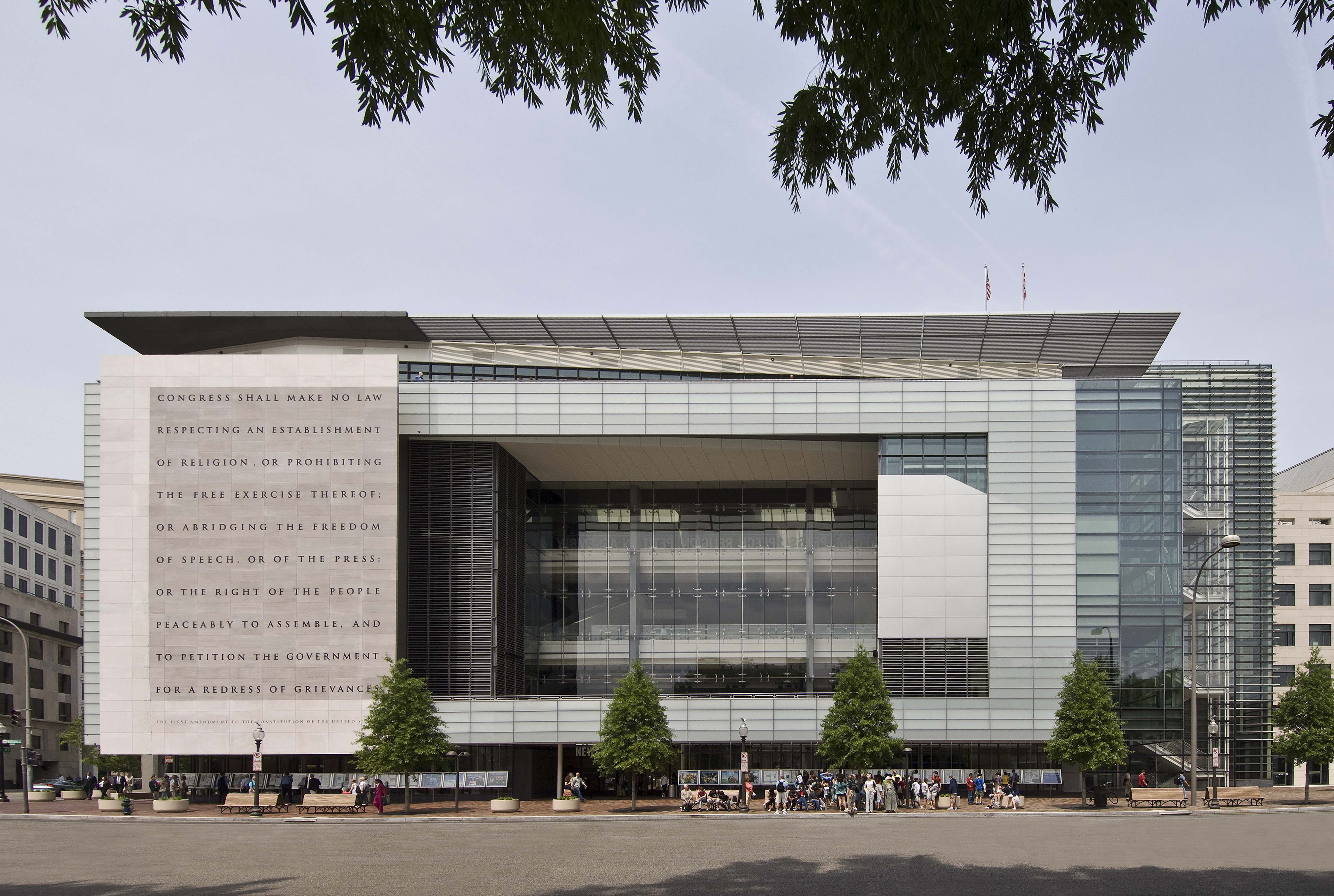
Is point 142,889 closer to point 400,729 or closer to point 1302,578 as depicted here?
point 400,729

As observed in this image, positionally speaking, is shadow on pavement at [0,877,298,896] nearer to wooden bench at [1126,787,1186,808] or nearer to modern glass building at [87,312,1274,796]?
modern glass building at [87,312,1274,796]

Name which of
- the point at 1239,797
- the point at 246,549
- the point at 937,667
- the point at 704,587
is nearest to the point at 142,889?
the point at 246,549

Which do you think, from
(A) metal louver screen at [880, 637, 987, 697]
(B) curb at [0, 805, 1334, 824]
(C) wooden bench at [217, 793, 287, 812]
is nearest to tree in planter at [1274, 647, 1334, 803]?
(B) curb at [0, 805, 1334, 824]

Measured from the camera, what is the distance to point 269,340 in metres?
60.5

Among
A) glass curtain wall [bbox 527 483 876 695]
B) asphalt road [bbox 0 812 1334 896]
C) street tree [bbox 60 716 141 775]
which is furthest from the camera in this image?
glass curtain wall [bbox 527 483 876 695]

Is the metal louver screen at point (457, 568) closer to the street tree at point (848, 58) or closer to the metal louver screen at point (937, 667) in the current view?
the metal louver screen at point (937, 667)

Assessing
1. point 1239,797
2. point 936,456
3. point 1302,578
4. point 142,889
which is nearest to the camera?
point 142,889

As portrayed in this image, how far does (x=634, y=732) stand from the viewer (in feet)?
170

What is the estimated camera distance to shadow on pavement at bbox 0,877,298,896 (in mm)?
21438

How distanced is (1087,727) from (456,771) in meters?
28.3

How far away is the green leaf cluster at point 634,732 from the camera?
5103cm

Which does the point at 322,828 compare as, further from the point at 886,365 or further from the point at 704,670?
the point at 886,365

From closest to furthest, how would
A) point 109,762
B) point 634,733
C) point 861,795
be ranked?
1. point 634,733
2. point 861,795
3. point 109,762

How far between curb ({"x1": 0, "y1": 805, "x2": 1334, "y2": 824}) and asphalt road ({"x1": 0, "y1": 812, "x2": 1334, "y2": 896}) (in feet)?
6.77
